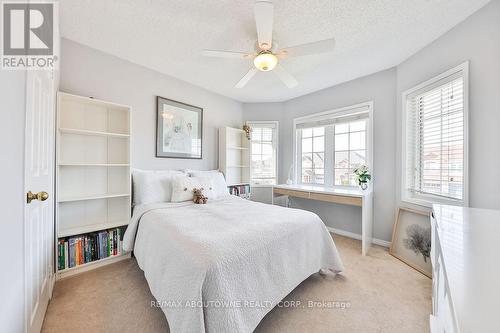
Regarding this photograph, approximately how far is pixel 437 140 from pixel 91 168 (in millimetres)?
4029

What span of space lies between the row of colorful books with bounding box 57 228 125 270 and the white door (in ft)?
1.21

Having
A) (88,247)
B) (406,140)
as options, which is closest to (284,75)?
(406,140)

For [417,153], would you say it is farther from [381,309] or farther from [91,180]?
[91,180]

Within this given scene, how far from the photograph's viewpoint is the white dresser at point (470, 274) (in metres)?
0.40

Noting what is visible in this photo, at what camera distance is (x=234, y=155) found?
3.96m

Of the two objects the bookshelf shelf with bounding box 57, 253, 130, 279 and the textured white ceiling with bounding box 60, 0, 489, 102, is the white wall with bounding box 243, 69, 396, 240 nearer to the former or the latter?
the textured white ceiling with bounding box 60, 0, 489, 102

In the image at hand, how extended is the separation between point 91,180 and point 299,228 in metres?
2.42

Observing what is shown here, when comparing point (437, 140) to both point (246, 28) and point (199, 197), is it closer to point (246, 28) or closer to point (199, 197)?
point (246, 28)

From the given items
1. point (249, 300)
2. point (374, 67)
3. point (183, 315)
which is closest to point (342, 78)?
point (374, 67)

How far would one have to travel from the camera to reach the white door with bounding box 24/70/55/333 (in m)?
1.11

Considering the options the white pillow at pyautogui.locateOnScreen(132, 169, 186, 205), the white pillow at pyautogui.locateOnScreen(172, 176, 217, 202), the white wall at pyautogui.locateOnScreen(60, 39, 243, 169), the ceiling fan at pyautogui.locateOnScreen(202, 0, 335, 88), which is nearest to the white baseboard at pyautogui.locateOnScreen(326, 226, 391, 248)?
the white pillow at pyautogui.locateOnScreen(172, 176, 217, 202)

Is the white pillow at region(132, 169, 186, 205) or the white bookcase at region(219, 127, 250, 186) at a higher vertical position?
the white bookcase at region(219, 127, 250, 186)

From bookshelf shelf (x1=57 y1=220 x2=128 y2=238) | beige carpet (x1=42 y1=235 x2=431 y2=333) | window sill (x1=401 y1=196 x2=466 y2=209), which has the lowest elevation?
beige carpet (x1=42 y1=235 x2=431 y2=333)

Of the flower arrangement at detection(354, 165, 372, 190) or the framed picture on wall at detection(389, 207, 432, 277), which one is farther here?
the flower arrangement at detection(354, 165, 372, 190)
